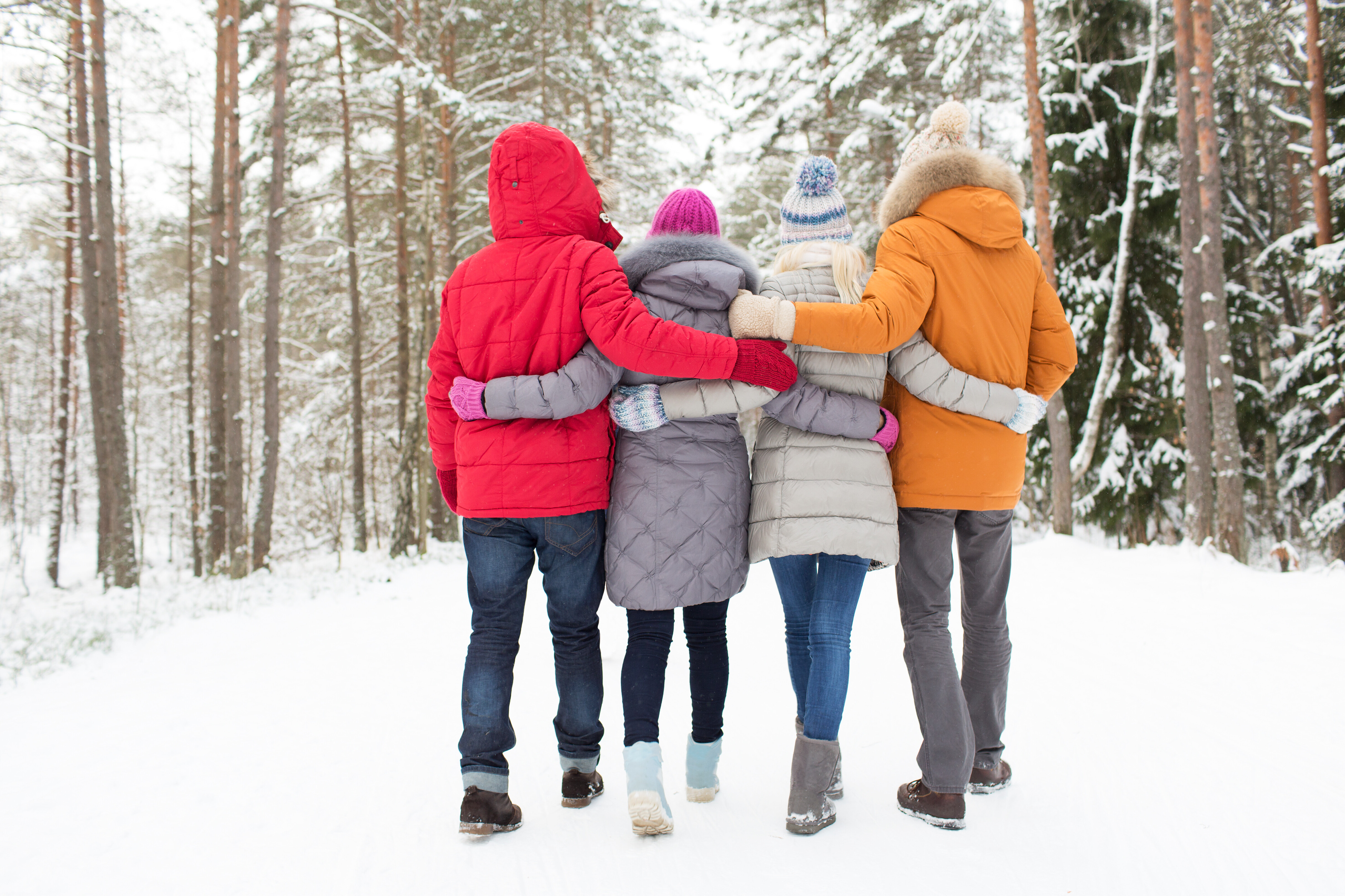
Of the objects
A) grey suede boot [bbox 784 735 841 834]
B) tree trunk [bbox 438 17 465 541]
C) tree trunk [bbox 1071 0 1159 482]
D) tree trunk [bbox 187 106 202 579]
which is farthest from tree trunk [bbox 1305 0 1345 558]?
tree trunk [bbox 187 106 202 579]

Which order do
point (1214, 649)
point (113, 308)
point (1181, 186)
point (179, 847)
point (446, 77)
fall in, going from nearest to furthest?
point (179, 847) < point (1214, 649) < point (1181, 186) < point (113, 308) < point (446, 77)

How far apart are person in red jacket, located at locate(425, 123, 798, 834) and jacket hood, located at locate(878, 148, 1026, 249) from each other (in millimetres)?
759

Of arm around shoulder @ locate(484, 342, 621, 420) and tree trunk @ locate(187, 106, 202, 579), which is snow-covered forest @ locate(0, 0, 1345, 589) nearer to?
tree trunk @ locate(187, 106, 202, 579)

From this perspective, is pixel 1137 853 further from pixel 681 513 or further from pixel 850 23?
pixel 850 23

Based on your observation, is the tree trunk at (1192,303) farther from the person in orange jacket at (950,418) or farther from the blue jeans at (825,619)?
the blue jeans at (825,619)

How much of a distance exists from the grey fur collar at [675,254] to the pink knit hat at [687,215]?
0.11 feet

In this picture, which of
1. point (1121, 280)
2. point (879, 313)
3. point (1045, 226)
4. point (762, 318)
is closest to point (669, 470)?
point (762, 318)

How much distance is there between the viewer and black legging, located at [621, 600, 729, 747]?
266cm

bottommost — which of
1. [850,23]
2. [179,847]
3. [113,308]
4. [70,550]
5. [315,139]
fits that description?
[70,550]

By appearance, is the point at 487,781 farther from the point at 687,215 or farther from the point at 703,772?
the point at 687,215

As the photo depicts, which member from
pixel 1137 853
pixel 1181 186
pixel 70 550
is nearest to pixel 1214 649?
pixel 1137 853

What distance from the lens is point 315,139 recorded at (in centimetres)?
1302

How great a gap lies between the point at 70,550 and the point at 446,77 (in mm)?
20232

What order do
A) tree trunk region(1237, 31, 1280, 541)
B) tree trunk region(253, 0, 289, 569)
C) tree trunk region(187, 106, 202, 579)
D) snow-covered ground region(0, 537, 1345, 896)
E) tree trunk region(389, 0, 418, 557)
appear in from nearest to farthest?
1. snow-covered ground region(0, 537, 1345, 896)
2. tree trunk region(253, 0, 289, 569)
3. tree trunk region(389, 0, 418, 557)
4. tree trunk region(1237, 31, 1280, 541)
5. tree trunk region(187, 106, 202, 579)
